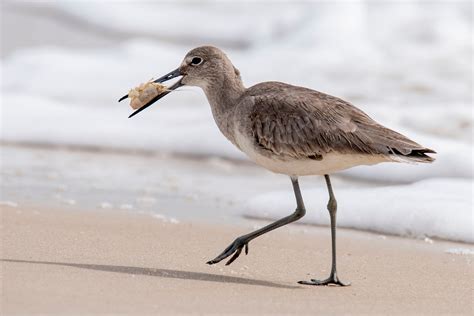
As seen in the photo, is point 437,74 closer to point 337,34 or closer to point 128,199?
point 337,34

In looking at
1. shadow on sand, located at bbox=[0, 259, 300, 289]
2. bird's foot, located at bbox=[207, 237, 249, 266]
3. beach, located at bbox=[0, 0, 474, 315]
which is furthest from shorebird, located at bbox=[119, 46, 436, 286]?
beach, located at bbox=[0, 0, 474, 315]

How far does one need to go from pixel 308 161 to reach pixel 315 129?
A: 175mm

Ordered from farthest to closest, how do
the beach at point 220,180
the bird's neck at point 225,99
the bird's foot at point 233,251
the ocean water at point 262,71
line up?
the ocean water at point 262,71 < the bird's neck at point 225,99 < the bird's foot at point 233,251 < the beach at point 220,180

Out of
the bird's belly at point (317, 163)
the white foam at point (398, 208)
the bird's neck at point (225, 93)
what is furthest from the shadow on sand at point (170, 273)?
the white foam at point (398, 208)

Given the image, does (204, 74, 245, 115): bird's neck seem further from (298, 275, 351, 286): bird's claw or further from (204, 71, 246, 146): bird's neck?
(298, 275, 351, 286): bird's claw

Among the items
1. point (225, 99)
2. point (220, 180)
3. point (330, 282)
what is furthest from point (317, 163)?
point (220, 180)

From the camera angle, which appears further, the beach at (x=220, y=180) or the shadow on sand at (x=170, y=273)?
the shadow on sand at (x=170, y=273)

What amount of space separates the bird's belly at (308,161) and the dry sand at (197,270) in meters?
0.56

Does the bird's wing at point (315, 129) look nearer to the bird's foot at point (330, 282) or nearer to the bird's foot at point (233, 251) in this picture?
the bird's foot at point (233, 251)

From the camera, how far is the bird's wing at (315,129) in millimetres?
5461

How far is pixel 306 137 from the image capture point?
219 inches

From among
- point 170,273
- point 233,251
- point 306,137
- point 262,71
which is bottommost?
point 170,273

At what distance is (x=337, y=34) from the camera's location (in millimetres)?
14422

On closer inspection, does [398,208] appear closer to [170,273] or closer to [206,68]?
[206,68]
